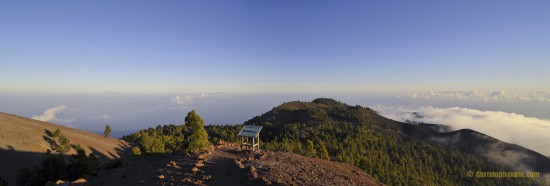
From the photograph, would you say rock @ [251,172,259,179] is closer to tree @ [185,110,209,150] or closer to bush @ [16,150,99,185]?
tree @ [185,110,209,150]

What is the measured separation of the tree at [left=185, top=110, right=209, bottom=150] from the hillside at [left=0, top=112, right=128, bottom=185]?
37.2m

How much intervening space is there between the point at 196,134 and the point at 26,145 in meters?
57.0

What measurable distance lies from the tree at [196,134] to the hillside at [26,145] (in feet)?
122

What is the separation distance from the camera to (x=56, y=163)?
4003 cm

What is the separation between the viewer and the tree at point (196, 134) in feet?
147

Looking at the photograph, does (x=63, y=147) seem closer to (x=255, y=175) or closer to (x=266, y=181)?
(x=255, y=175)

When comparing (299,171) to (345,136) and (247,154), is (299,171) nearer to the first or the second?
(247,154)

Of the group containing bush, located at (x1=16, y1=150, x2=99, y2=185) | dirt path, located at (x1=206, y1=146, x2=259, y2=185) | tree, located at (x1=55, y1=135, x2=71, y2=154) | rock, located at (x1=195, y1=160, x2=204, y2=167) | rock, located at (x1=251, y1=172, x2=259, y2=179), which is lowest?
tree, located at (x1=55, y1=135, x2=71, y2=154)

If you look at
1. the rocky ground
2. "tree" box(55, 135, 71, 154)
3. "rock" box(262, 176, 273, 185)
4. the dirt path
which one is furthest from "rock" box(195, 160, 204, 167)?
"tree" box(55, 135, 71, 154)

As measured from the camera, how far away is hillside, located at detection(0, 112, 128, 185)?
63094 mm

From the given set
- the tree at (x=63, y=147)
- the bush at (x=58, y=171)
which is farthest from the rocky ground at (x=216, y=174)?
the tree at (x=63, y=147)

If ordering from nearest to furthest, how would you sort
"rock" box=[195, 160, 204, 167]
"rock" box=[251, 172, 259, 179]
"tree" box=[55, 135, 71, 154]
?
"rock" box=[251, 172, 259, 179] < "rock" box=[195, 160, 204, 167] < "tree" box=[55, 135, 71, 154]

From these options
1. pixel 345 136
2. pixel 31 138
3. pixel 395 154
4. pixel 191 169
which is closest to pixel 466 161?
pixel 395 154

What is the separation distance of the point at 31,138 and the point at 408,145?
553 feet
